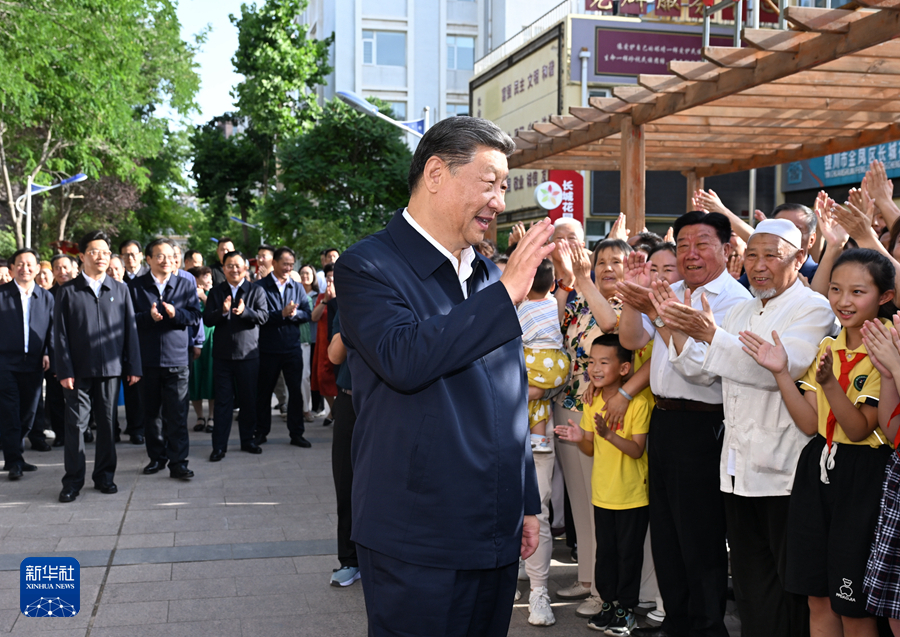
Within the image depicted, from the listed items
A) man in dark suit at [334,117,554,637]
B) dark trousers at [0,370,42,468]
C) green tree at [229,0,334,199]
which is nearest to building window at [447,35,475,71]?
green tree at [229,0,334,199]

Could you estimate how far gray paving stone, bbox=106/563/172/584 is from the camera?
521cm

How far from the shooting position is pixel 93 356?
7.28 m

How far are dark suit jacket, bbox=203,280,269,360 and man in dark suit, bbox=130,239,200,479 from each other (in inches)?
17.8

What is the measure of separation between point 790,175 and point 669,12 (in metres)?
6.34

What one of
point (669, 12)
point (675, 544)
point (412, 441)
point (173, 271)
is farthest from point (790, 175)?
point (412, 441)

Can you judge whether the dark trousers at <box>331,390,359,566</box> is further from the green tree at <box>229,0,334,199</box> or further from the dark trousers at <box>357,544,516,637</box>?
the green tree at <box>229,0,334,199</box>

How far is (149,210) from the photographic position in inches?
1388

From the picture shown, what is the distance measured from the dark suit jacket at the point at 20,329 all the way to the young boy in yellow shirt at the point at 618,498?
6.16m

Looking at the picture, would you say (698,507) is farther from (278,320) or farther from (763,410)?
(278,320)

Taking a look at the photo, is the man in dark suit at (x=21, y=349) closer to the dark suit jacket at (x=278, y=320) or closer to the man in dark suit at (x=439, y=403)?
the dark suit jacket at (x=278, y=320)

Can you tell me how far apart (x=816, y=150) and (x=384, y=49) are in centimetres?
3413

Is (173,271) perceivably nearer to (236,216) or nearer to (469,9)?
(469,9)

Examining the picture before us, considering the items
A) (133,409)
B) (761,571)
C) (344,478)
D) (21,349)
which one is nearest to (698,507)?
(761,571)

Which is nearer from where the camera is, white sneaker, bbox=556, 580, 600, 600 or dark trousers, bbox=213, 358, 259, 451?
white sneaker, bbox=556, 580, 600, 600
